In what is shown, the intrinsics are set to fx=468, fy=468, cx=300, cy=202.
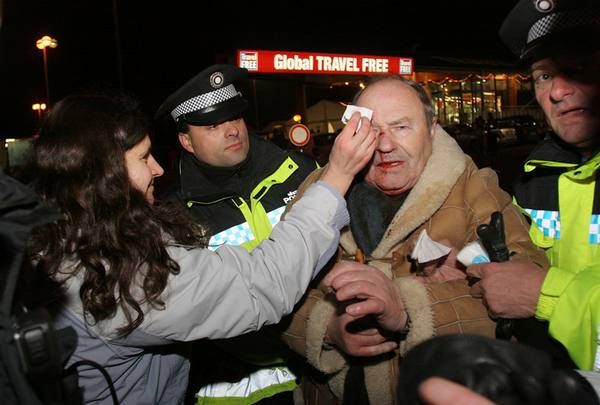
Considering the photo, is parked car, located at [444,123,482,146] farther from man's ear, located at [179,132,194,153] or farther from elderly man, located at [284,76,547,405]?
elderly man, located at [284,76,547,405]

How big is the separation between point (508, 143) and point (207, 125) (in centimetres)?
2142

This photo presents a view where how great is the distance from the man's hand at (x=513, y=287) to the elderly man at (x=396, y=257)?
0.25ft

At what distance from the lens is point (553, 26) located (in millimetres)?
1952

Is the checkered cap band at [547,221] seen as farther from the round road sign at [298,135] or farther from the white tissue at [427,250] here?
the round road sign at [298,135]

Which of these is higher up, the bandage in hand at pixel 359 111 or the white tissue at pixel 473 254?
the bandage in hand at pixel 359 111

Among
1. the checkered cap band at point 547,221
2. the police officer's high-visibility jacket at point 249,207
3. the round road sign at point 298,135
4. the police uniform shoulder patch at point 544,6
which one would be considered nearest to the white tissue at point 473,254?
the checkered cap band at point 547,221

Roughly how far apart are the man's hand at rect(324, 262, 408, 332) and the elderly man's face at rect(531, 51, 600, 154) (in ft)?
3.31

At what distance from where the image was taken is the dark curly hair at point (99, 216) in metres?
1.58

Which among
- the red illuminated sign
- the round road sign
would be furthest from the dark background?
the round road sign

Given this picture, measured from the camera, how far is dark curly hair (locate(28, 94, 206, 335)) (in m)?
1.58

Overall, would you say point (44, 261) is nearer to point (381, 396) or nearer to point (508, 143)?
point (381, 396)

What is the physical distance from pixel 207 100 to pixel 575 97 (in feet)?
7.44

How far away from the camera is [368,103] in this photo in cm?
230

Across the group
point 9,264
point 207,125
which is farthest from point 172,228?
point 207,125
